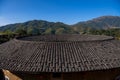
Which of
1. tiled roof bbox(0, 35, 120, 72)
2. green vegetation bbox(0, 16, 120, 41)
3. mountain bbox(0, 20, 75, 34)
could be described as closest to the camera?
tiled roof bbox(0, 35, 120, 72)

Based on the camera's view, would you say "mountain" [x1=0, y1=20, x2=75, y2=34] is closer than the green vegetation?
No

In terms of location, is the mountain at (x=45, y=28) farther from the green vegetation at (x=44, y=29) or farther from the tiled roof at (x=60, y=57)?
the tiled roof at (x=60, y=57)

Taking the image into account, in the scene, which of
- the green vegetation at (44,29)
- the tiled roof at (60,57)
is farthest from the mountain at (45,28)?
the tiled roof at (60,57)

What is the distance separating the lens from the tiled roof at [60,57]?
5.84 meters

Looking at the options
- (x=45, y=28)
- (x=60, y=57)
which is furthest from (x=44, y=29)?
(x=60, y=57)

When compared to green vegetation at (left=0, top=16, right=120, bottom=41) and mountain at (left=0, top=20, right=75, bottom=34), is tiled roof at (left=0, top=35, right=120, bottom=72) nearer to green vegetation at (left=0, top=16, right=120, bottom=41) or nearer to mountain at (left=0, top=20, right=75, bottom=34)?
green vegetation at (left=0, top=16, right=120, bottom=41)

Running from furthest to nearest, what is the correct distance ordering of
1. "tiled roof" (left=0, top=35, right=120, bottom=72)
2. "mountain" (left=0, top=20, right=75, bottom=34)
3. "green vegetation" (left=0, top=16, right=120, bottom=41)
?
"mountain" (left=0, top=20, right=75, bottom=34)
"green vegetation" (left=0, top=16, right=120, bottom=41)
"tiled roof" (left=0, top=35, right=120, bottom=72)

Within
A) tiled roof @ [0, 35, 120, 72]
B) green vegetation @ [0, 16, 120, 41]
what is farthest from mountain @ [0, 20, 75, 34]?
tiled roof @ [0, 35, 120, 72]

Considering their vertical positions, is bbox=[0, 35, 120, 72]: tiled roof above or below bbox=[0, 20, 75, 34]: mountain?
above

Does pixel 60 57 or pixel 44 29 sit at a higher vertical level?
pixel 60 57

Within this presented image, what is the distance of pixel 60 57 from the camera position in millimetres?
6184

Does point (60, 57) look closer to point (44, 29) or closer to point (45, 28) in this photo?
point (44, 29)

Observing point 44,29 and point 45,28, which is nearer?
point 44,29

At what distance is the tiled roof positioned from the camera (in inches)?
230
